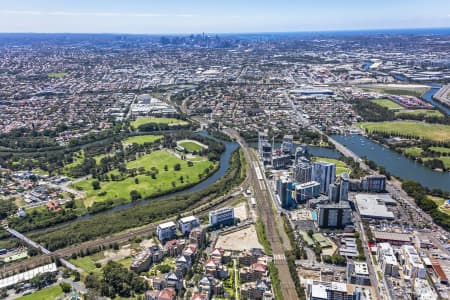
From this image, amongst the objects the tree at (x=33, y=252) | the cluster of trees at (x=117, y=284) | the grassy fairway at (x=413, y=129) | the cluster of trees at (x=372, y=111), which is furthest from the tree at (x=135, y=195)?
the cluster of trees at (x=372, y=111)

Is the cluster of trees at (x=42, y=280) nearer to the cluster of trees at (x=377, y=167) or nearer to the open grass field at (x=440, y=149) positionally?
the cluster of trees at (x=377, y=167)

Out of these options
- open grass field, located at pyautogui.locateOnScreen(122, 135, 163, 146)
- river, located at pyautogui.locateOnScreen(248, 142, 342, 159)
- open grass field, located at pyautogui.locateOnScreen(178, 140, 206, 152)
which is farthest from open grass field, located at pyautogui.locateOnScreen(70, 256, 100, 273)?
river, located at pyautogui.locateOnScreen(248, 142, 342, 159)

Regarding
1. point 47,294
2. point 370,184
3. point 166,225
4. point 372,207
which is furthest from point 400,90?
point 47,294

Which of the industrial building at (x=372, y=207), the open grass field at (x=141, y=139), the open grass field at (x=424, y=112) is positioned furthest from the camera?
the open grass field at (x=424, y=112)

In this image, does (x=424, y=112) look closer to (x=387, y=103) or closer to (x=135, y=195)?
(x=387, y=103)

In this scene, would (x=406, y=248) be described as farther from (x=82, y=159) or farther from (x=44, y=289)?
(x=82, y=159)

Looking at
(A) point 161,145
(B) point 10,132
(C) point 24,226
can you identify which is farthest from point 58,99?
(C) point 24,226
